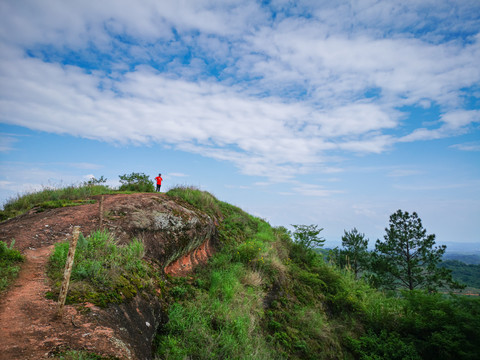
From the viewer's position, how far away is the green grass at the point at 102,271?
4344 millimetres

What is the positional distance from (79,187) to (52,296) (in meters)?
9.31

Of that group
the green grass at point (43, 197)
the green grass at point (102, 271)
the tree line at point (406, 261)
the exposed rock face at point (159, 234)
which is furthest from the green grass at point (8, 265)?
the tree line at point (406, 261)

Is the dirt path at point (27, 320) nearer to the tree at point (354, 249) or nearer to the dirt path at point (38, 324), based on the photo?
the dirt path at point (38, 324)

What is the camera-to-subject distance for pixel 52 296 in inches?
160

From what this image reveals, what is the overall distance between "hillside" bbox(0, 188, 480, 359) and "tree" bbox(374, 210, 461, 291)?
14.0 meters

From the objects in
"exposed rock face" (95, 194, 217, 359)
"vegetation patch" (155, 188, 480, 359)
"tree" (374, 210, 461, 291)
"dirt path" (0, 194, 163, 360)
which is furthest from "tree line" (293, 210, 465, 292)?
"dirt path" (0, 194, 163, 360)

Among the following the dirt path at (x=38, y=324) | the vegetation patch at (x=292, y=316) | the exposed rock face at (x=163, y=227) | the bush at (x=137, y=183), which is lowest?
the vegetation patch at (x=292, y=316)

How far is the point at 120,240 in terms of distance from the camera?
6797 millimetres

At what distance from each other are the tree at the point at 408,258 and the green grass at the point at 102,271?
2386 cm

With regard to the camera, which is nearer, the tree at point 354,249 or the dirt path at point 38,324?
the dirt path at point 38,324

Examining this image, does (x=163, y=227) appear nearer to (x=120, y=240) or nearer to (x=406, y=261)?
(x=120, y=240)

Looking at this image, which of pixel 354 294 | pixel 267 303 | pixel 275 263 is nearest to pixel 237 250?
pixel 275 263

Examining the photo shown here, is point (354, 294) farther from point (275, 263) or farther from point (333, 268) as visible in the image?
point (275, 263)

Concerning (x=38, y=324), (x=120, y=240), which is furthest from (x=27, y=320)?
(x=120, y=240)
